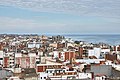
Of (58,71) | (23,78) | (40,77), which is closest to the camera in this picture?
(23,78)

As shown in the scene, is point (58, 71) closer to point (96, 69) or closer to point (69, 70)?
point (69, 70)

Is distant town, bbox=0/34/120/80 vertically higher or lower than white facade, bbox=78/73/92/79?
lower

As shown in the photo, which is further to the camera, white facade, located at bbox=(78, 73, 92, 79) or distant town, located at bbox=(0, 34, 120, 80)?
distant town, located at bbox=(0, 34, 120, 80)

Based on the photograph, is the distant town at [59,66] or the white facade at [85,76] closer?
the white facade at [85,76]

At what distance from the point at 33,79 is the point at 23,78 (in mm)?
462

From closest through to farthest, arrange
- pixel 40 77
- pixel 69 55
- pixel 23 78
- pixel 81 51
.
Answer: pixel 23 78 < pixel 40 77 < pixel 69 55 < pixel 81 51

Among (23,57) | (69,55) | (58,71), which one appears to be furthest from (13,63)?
(58,71)

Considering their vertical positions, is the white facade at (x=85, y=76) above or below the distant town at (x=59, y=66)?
above

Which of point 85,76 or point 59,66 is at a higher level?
point 85,76

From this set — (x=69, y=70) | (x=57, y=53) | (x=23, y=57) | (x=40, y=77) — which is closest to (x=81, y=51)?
(x=57, y=53)

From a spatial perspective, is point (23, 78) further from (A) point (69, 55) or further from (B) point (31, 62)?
(A) point (69, 55)

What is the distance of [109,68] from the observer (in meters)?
16.1

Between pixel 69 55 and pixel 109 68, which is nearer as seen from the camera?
pixel 109 68

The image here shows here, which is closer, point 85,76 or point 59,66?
point 85,76
